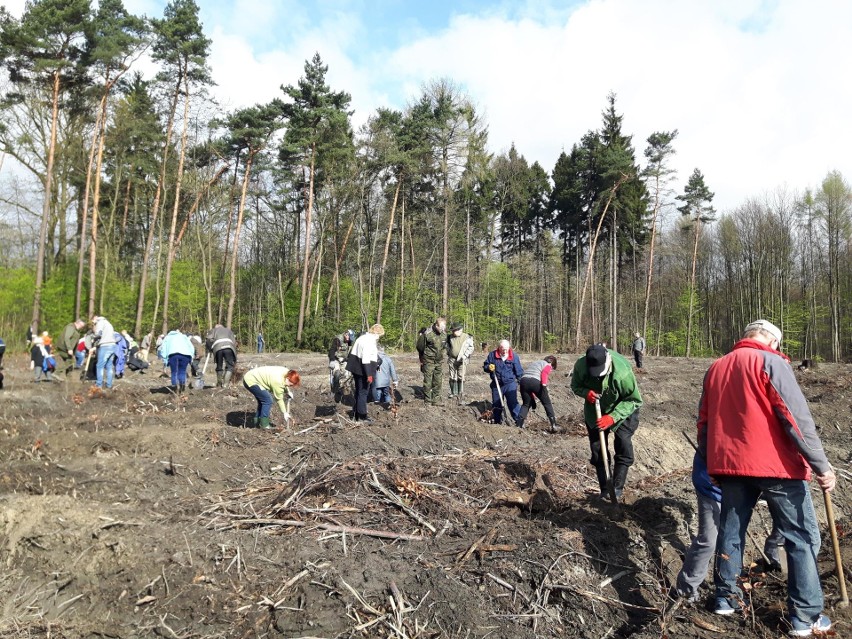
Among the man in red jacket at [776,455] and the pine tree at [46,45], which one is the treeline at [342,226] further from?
the man in red jacket at [776,455]

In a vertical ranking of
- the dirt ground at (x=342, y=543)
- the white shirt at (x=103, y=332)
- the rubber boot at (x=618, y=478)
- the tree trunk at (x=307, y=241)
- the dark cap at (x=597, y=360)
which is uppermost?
the tree trunk at (x=307, y=241)

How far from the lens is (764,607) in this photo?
12.5ft

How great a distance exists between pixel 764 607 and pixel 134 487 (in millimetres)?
6024

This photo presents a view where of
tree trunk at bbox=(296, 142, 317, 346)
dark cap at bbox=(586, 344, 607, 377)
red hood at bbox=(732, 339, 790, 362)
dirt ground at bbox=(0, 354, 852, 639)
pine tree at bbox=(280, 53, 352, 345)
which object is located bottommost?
dirt ground at bbox=(0, 354, 852, 639)

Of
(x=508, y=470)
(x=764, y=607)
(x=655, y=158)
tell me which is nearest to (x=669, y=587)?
(x=764, y=607)

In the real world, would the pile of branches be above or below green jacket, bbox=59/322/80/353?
below

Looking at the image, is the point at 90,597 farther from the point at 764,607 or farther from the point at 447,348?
the point at 447,348

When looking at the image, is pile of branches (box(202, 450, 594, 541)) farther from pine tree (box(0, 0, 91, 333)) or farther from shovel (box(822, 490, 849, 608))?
pine tree (box(0, 0, 91, 333))

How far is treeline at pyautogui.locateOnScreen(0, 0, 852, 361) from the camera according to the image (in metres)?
25.1

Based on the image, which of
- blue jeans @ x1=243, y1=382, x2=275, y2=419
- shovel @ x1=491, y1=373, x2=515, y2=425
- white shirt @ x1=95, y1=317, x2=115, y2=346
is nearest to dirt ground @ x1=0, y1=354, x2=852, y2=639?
blue jeans @ x1=243, y1=382, x2=275, y2=419

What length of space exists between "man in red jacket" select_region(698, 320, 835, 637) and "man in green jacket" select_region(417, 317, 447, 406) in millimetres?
7874

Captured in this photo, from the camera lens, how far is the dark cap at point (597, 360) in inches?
209

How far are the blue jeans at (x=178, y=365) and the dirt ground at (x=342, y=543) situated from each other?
13.5ft

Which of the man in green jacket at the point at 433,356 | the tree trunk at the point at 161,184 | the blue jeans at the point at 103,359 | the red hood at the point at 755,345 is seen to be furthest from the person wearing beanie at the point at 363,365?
the tree trunk at the point at 161,184
